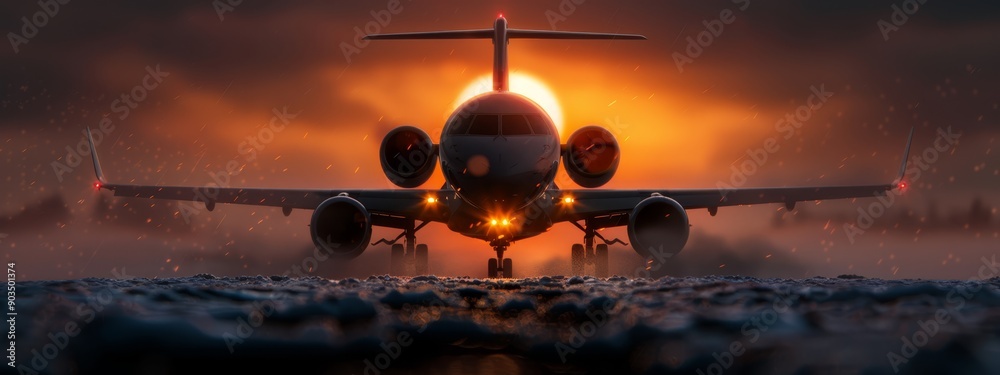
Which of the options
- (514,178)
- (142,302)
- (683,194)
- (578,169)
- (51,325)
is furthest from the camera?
(683,194)

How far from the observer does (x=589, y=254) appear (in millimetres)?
32625

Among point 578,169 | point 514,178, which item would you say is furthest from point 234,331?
point 578,169

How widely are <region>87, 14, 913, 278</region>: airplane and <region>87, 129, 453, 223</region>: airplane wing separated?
4 cm

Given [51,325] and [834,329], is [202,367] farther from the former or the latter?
[834,329]

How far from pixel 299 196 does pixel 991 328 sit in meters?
29.8

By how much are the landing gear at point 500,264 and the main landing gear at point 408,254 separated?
4.47 m

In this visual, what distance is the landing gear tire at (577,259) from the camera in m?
32.4

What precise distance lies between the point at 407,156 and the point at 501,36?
32.6ft

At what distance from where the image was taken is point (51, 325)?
522cm

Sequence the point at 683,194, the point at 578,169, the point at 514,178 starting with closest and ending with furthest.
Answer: the point at 514,178, the point at 578,169, the point at 683,194

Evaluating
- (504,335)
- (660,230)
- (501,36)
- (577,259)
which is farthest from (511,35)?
(504,335)

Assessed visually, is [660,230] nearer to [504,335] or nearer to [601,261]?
[601,261]

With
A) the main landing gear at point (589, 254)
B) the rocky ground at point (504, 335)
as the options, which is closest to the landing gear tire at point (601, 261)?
the main landing gear at point (589, 254)

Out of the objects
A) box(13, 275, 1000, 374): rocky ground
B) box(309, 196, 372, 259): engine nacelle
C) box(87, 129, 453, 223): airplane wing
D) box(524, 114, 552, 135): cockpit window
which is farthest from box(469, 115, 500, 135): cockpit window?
box(13, 275, 1000, 374): rocky ground
